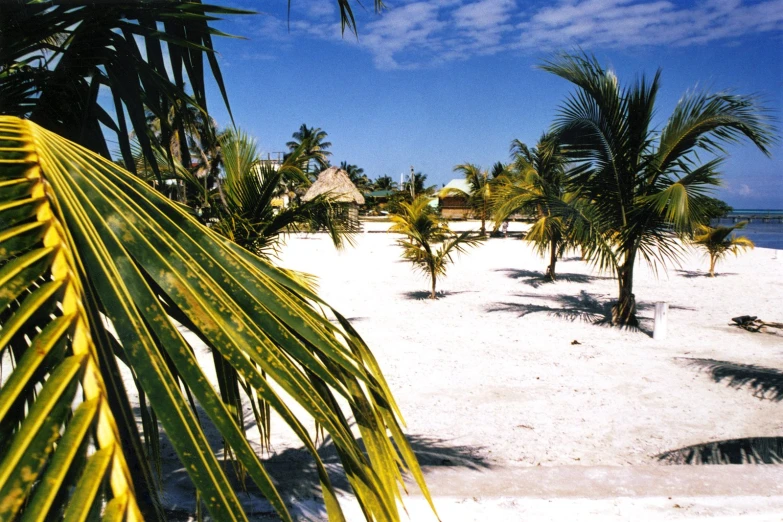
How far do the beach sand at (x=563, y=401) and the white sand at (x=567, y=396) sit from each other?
1cm

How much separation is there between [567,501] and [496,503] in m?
0.38

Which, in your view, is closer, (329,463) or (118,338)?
(118,338)

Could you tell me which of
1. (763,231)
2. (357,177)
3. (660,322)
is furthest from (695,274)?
(357,177)

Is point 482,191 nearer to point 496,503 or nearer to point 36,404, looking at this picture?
point 496,503

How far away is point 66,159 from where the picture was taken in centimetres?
62

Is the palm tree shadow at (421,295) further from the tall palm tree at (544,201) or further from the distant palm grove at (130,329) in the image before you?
the distant palm grove at (130,329)

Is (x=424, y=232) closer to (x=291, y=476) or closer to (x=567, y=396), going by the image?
(x=567, y=396)

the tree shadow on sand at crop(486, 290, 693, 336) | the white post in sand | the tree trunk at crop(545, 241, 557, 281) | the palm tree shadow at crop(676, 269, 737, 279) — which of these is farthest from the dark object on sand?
the palm tree shadow at crop(676, 269, 737, 279)

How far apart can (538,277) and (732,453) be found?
9.84 m

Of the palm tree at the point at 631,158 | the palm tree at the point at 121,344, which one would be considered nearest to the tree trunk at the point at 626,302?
the palm tree at the point at 631,158

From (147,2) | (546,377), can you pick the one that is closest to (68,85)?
(147,2)

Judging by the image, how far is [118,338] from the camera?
0.50 metres

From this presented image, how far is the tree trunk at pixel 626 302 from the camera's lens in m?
8.30

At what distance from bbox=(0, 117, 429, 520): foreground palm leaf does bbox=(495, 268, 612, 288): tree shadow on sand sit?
1208 cm
